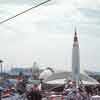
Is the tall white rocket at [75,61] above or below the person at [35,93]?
above

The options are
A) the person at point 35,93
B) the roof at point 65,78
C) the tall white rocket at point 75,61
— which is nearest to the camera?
the person at point 35,93

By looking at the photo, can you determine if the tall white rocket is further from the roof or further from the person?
the person

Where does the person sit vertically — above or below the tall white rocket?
below

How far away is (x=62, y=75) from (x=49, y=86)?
1.42 m

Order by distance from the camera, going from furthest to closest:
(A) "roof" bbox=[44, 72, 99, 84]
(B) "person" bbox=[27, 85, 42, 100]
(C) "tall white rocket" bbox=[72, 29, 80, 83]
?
(A) "roof" bbox=[44, 72, 99, 84]
(C) "tall white rocket" bbox=[72, 29, 80, 83]
(B) "person" bbox=[27, 85, 42, 100]

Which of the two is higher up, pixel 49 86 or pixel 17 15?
pixel 17 15

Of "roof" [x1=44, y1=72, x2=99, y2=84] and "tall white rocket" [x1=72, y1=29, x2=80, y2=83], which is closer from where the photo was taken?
"tall white rocket" [x1=72, y1=29, x2=80, y2=83]

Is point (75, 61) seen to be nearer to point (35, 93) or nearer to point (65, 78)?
point (65, 78)

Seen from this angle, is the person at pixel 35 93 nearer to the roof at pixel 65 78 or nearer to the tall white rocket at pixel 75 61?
the tall white rocket at pixel 75 61

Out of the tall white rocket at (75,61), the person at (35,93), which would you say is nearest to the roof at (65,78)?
the tall white rocket at (75,61)

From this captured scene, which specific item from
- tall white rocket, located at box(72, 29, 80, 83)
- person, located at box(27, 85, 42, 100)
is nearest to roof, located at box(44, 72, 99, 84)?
tall white rocket, located at box(72, 29, 80, 83)

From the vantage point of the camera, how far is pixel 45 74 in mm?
32094

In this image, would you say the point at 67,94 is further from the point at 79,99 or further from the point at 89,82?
the point at 89,82

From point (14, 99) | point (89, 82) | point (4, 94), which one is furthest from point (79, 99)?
point (89, 82)
